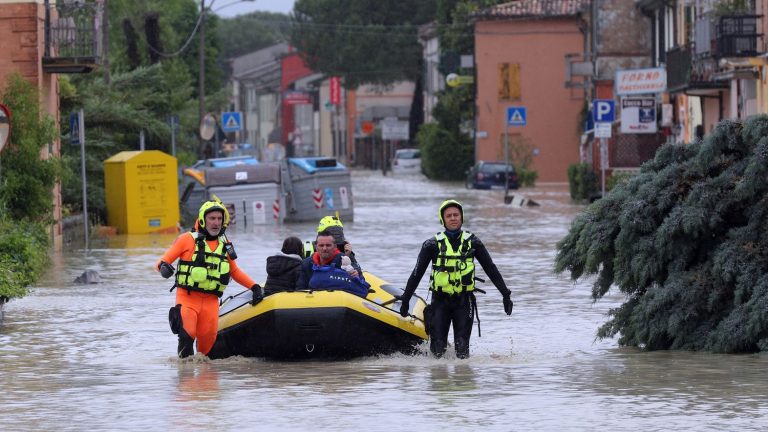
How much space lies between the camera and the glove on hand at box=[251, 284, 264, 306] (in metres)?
14.4

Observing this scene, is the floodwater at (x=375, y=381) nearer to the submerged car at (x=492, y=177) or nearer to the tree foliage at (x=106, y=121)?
the tree foliage at (x=106, y=121)

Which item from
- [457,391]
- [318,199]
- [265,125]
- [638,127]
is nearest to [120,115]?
[318,199]

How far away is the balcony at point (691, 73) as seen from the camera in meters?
45.1

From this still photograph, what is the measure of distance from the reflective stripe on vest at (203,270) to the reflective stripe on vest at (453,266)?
166 centimetres

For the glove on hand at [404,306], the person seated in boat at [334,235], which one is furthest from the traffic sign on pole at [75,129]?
the glove on hand at [404,306]

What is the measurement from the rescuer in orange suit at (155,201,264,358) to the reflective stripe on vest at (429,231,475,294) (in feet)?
4.68

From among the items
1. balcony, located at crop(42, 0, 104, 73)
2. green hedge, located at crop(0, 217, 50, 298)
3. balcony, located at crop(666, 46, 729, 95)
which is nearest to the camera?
green hedge, located at crop(0, 217, 50, 298)

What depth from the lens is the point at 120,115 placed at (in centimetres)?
3875

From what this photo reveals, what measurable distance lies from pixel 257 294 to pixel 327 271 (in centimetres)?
69

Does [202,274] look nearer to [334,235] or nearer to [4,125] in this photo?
[334,235]

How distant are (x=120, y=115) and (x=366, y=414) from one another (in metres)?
28.2

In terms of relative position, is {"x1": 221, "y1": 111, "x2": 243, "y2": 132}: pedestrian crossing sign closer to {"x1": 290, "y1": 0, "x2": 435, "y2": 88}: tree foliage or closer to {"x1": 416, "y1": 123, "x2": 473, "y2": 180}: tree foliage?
{"x1": 416, "y1": 123, "x2": 473, "y2": 180}: tree foliage

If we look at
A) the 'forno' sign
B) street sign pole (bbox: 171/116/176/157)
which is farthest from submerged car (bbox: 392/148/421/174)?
street sign pole (bbox: 171/116/176/157)

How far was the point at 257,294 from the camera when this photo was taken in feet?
47.5
